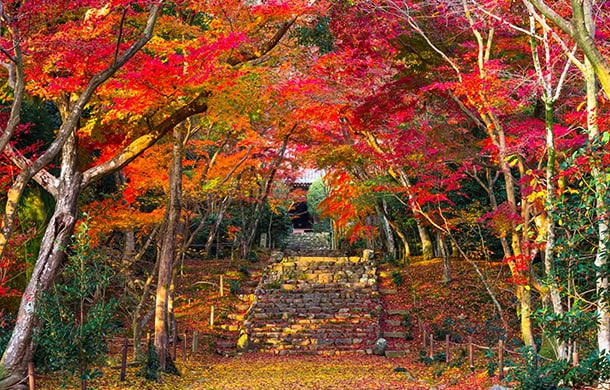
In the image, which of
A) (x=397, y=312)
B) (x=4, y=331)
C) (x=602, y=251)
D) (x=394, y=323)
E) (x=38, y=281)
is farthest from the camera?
(x=397, y=312)

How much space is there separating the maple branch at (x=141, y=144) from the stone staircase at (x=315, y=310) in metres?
10.6

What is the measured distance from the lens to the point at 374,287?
1021 inches

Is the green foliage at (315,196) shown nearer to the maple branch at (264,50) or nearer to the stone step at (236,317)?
the stone step at (236,317)

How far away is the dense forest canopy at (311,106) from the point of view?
8.15 m

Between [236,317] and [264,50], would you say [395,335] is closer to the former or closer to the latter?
[236,317]

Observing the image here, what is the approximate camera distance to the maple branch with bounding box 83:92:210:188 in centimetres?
1102

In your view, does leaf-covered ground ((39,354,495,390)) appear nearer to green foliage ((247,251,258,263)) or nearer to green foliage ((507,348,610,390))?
green foliage ((507,348,610,390))

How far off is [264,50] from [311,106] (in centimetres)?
621

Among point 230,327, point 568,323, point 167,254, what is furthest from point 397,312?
point 568,323

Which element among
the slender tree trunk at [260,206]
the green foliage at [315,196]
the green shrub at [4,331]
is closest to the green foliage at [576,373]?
the green shrub at [4,331]

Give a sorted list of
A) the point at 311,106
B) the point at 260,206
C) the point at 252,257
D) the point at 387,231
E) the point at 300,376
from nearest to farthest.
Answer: the point at 300,376
the point at 311,106
the point at 387,231
the point at 260,206
the point at 252,257

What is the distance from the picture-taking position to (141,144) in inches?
453

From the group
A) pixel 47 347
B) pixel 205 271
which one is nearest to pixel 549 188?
pixel 47 347

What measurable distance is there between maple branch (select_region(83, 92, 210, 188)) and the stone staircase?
10580 millimetres
